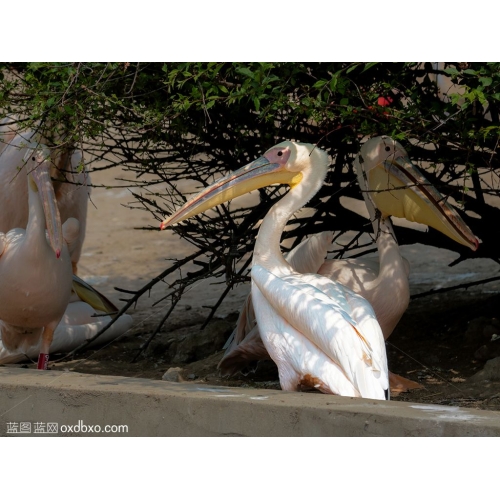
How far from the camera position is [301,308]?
425cm

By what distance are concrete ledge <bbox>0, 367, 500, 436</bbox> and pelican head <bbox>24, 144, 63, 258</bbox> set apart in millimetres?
1268

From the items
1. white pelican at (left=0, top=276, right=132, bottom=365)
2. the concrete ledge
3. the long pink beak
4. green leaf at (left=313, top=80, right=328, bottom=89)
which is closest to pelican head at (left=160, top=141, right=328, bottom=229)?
green leaf at (left=313, top=80, right=328, bottom=89)

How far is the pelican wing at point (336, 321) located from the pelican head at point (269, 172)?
1.52 ft

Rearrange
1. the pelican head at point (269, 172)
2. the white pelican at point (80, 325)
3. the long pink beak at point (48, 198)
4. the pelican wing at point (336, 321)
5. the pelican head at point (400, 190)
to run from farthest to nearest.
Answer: the white pelican at point (80, 325)
the long pink beak at point (48, 198)
the pelican head at point (400, 190)
the pelican head at point (269, 172)
the pelican wing at point (336, 321)

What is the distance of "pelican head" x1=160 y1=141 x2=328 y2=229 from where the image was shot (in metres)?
4.75

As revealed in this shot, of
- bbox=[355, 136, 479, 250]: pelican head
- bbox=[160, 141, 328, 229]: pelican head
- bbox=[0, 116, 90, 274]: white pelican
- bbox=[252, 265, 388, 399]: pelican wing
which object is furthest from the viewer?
bbox=[0, 116, 90, 274]: white pelican

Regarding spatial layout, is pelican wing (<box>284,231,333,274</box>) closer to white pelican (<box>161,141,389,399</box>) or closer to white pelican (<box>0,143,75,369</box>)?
white pelican (<box>161,141,389,399</box>)

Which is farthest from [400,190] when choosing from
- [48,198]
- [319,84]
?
[48,198]

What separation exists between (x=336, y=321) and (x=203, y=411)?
0.85 meters

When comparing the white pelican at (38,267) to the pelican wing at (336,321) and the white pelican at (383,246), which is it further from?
the pelican wing at (336,321)

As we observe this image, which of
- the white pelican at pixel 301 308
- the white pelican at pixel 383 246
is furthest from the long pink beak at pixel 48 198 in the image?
the white pelican at pixel 383 246

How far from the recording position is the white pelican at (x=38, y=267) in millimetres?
5223

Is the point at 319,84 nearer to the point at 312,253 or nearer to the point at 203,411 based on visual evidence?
the point at 312,253

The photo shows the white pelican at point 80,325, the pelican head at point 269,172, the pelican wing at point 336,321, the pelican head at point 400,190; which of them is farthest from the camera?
the white pelican at point 80,325
